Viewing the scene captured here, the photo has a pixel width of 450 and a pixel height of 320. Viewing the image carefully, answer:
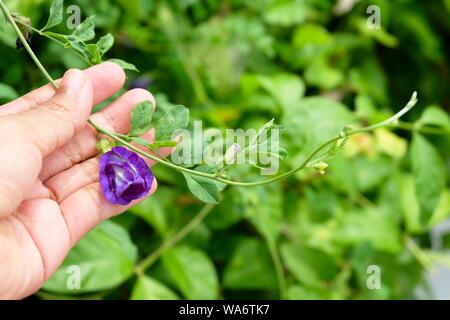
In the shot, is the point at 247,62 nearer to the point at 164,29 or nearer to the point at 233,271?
the point at 164,29

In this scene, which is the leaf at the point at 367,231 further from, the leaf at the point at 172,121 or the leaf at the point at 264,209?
the leaf at the point at 172,121

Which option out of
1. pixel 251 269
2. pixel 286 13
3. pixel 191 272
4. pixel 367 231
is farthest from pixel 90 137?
pixel 286 13

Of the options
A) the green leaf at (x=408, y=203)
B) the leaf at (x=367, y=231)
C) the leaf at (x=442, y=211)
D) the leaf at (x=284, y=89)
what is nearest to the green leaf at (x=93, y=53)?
the leaf at (x=284, y=89)

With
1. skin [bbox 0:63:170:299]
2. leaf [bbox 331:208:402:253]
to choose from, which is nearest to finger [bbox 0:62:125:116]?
skin [bbox 0:63:170:299]

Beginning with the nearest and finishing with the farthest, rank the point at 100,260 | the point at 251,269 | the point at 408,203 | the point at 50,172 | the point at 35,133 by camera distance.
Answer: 1. the point at 35,133
2. the point at 50,172
3. the point at 100,260
4. the point at 251,269
5. the point at 408,203

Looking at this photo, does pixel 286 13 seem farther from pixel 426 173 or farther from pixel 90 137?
pixel 90 137
